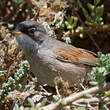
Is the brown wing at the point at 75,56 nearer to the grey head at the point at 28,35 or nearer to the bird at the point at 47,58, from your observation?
the bird at the point at 47,58

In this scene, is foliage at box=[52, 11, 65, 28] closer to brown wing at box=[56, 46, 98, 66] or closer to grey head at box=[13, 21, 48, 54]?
brown wing at box=[56, 46, 98, 66]

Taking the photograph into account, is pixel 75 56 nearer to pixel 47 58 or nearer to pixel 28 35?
pixel 47 58

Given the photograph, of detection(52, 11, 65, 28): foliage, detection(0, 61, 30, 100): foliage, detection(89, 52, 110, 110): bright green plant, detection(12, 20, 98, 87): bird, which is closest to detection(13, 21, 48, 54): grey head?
detection(12, 20, 98, 87): bird

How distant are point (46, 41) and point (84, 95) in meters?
1.47

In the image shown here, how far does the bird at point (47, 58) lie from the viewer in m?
3.58

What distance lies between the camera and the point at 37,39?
3.78 meters

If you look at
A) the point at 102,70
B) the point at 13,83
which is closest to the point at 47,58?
the point at 13,83

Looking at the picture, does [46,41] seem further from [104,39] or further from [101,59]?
[104,39]

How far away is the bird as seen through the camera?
3.58 meters

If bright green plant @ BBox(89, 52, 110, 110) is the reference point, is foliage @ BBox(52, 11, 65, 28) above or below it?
above

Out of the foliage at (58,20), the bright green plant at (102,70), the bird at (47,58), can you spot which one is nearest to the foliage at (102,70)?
the bright green plant at (102,70)

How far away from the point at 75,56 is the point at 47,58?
24.7 inches

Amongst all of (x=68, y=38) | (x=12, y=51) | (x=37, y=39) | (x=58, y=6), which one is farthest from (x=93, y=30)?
(x=12, y=51)

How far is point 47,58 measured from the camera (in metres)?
3.60
